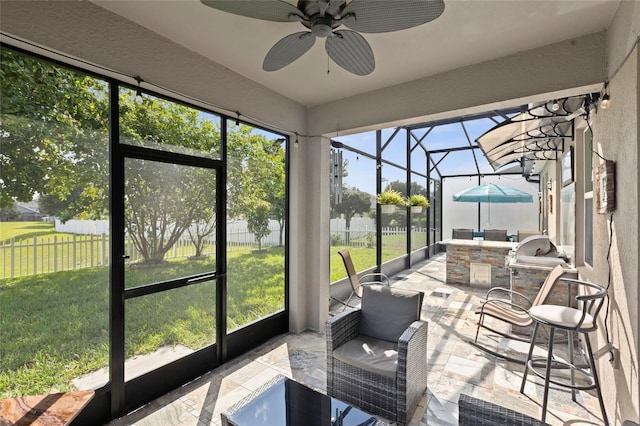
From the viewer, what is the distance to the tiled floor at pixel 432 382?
229 centimetres

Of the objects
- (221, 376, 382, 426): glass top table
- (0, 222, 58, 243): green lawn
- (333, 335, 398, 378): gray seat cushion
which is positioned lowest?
(221, 376, 382, 426): glass top table

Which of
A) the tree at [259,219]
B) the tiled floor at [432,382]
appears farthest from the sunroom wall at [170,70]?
the tiled floor at [432,382]

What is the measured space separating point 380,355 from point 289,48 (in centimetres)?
232

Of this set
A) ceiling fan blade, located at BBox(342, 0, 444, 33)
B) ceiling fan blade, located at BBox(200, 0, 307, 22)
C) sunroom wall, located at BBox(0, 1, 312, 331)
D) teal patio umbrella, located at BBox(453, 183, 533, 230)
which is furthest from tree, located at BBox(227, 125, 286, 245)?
teal patio umbrella, located at BBox(453, 183, 533, 230)

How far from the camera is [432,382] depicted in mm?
2723

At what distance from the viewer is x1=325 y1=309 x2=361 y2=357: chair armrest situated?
95.0 inches

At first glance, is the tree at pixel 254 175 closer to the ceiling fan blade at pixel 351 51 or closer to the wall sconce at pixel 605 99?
the ceiling fan blade at pixel 351 51

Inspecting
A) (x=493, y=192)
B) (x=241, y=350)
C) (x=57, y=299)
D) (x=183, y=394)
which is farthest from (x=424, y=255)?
(x=57, y=299)

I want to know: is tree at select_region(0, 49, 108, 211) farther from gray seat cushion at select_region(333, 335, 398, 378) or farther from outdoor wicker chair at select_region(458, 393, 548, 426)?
outdoor wicker chair at select_region(458, 393, 548, 426)

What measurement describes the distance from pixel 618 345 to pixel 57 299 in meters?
3.87

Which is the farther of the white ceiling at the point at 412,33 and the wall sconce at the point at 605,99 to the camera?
the wall sconce at the point at 605,99

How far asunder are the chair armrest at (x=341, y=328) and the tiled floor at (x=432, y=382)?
541 mm

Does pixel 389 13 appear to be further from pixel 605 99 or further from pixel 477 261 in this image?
pixel 477 261

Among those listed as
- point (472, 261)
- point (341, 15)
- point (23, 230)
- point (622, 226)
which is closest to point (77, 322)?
point (23, 230)
